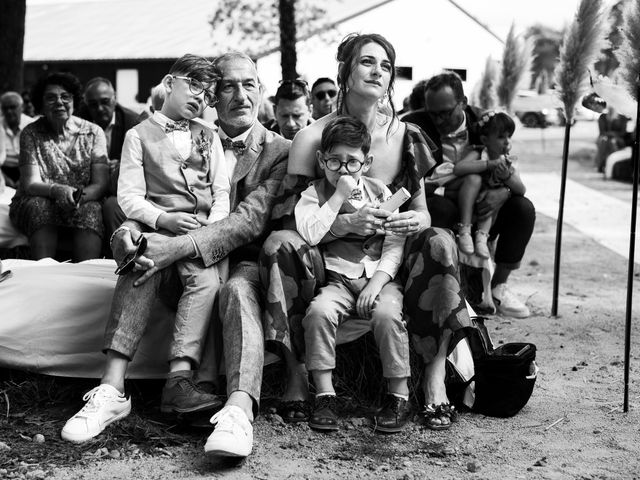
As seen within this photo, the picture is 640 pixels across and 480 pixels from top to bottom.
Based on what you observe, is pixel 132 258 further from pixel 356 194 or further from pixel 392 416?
pixel 392 416

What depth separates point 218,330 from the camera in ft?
13.7

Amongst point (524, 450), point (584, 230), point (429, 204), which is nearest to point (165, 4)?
point (584, 230)

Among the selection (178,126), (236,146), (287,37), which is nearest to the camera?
(178,126)

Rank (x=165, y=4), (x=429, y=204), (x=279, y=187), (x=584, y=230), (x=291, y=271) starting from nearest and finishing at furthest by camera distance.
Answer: (x=291, y=271) → (x=279, y=187) → (x=429, y=204) → (x=584, y=230) → (x=165, y=4)

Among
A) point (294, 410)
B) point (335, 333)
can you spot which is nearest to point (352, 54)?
point (335, 333)

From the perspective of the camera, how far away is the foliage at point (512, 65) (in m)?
9.88

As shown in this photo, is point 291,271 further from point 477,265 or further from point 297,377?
point 477,265

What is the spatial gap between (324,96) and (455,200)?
4.13 ft

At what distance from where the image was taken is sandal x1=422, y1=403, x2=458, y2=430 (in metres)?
4.10

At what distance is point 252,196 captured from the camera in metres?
4.43

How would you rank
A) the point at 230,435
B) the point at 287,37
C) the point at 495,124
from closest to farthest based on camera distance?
the point at 230,435
the point at 495,124
the point at 287,37

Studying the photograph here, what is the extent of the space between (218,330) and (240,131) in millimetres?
1048

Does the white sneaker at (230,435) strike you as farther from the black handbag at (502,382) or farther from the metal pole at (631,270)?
the metal pole at (631,270)

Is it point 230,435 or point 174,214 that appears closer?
point 230,435
